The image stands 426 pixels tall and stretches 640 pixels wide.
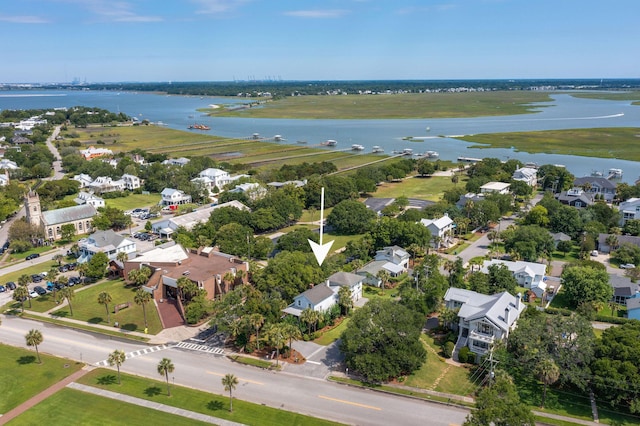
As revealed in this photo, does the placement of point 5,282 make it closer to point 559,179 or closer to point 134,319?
point 134,319

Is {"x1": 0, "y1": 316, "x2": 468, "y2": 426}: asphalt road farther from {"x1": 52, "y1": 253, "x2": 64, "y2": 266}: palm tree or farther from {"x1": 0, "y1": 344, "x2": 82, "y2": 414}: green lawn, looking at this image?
{"x1": 52, "y1": 253, "x2": 64, "y2": 266}: palm tree

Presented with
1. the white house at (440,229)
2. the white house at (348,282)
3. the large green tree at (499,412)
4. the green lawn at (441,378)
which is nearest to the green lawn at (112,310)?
the white house at (348,282)

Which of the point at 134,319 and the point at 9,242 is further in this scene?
the point at 9,242

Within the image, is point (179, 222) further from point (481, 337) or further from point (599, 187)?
point (599, 187)

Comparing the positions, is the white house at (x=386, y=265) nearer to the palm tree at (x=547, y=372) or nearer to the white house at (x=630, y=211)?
the palm tree at (x=547, y=372)

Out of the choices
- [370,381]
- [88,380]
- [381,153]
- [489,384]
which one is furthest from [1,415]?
[381,153]

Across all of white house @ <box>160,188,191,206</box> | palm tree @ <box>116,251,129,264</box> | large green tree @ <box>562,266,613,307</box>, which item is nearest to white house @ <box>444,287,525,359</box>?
large green tree @ <box>562,266,613,307</box>

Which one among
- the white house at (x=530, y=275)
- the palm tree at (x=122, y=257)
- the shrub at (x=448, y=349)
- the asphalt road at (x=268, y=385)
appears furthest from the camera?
the palm tree at (x=122, y=257)
